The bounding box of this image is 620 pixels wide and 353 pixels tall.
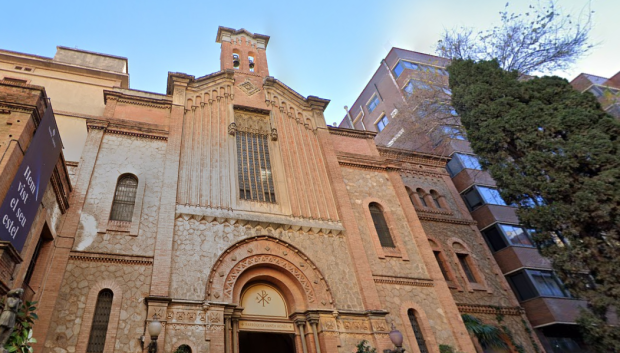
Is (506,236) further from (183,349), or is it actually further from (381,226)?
(183,349)

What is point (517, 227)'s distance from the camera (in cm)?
2100

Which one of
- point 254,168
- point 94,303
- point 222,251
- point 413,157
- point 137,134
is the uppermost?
point 413,157

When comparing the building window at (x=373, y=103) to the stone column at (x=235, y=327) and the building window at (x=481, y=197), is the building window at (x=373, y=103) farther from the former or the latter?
the stone column at (x=235, y=327)

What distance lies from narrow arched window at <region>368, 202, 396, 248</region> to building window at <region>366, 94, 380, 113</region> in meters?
19.2

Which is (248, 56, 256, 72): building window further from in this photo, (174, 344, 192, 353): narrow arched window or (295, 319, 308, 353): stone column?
(174, 344, 192, 353): narrow arched window

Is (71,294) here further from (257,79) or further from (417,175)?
(417,175)

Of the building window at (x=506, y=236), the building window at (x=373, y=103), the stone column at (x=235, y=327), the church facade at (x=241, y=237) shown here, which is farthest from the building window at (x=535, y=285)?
the building window at (x=373, y=103)

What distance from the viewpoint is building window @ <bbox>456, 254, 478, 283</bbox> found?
18.0m

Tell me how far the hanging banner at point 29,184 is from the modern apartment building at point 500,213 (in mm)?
16886

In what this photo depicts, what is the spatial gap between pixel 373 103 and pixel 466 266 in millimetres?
19781

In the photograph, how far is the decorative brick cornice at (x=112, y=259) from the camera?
35.8 ft

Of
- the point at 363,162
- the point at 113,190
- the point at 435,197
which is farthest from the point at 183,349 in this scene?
the point at 435,197

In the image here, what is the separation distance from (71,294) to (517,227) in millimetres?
20601

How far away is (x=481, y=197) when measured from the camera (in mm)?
21859
